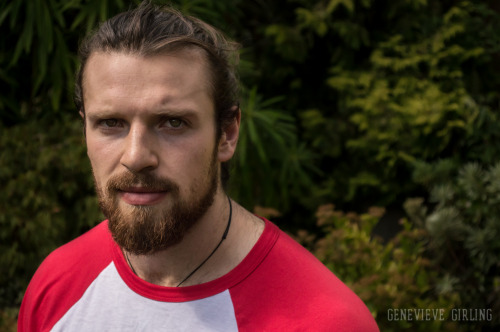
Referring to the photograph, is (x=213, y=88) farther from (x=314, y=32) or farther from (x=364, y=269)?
(x=314, y=32)

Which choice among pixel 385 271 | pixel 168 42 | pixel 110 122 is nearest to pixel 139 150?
pixel 110 122

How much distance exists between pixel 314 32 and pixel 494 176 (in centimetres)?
231

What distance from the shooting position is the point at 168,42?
1376mm

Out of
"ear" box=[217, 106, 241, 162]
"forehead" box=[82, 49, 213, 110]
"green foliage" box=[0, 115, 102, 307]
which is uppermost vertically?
"forehead" box=[82, 49, 213, 110]

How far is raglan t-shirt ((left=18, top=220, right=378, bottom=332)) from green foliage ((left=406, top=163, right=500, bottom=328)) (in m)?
2.26

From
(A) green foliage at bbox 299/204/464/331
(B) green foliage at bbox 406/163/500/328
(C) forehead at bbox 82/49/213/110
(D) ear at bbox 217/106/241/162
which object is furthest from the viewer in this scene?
(B) green foliage at bbox 406/163/500/328

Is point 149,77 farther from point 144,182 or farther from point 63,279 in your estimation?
point 63,279

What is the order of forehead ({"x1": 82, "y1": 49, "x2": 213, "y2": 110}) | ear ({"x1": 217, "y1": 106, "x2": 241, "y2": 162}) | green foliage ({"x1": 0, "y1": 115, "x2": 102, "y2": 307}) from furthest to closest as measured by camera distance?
green foliage ({"x1": 0, "y1": 115, "x2": 102, "y2": 307}), ear ({"x1": 217, "y1": 106, "x2": 241, "y2": 162}), forehead ({"x1": 82, "y1": 49, "x2": 213, "y2": 110})

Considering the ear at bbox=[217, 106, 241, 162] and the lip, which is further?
the ear at bbox=[217, 106, 241, 162]

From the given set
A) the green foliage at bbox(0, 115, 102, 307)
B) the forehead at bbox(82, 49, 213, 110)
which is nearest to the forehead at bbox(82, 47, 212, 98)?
the forehead at bbox(82, 49, 213, 110)

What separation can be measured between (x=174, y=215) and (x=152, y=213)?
0.18 ft

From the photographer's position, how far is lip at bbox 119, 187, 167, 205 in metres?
1.42

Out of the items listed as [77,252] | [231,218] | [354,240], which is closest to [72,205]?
[354,240]

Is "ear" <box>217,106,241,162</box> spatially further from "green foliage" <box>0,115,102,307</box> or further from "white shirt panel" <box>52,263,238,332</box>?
"green foliage" <box>0,115,102,307</box>
